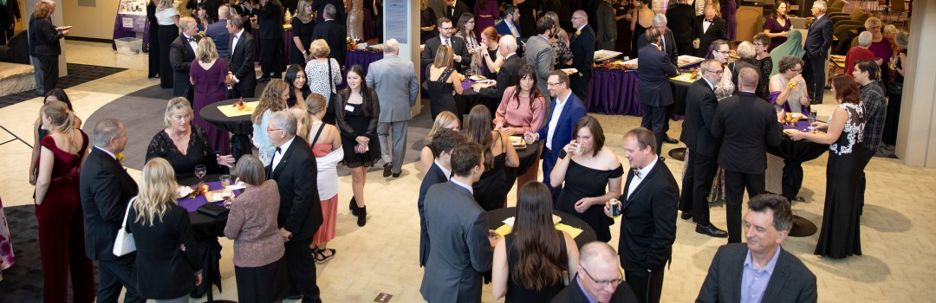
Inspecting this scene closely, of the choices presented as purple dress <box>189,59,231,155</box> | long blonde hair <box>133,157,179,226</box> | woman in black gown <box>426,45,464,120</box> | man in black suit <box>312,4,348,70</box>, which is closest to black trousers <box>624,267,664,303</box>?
long blonde hair <box>133,157,179,226</box>

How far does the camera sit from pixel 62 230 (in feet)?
18.5

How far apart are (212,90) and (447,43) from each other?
2566 mm

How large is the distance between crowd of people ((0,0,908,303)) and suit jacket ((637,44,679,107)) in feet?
0.06

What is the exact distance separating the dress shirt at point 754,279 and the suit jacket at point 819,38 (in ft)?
27.2

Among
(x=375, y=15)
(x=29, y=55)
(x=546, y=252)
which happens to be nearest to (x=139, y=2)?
(x=29, y=55)

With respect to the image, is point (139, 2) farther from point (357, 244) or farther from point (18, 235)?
point (357, 244)

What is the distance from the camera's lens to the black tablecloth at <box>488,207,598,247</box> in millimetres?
5023

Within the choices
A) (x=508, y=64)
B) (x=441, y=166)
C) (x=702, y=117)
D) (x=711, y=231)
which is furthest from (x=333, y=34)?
(x=441, y=166)

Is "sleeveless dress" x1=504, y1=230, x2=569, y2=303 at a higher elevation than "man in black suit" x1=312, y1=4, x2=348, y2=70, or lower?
lower

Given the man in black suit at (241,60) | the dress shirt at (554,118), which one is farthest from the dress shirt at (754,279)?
the man in black suit at (241,60)

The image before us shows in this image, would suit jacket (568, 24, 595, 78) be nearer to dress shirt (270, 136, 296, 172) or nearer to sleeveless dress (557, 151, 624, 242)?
sleeveless dress (557, 151, 624, 242)

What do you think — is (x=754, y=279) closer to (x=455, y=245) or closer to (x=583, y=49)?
(x=455, y=245)

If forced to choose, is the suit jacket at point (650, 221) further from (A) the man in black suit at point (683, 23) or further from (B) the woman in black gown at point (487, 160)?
(A) the man in black suit at point (683, 23)

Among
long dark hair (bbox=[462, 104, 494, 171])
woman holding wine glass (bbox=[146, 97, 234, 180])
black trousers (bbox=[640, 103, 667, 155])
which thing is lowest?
black trousers (bbox=[640, 103, 667, 155])
